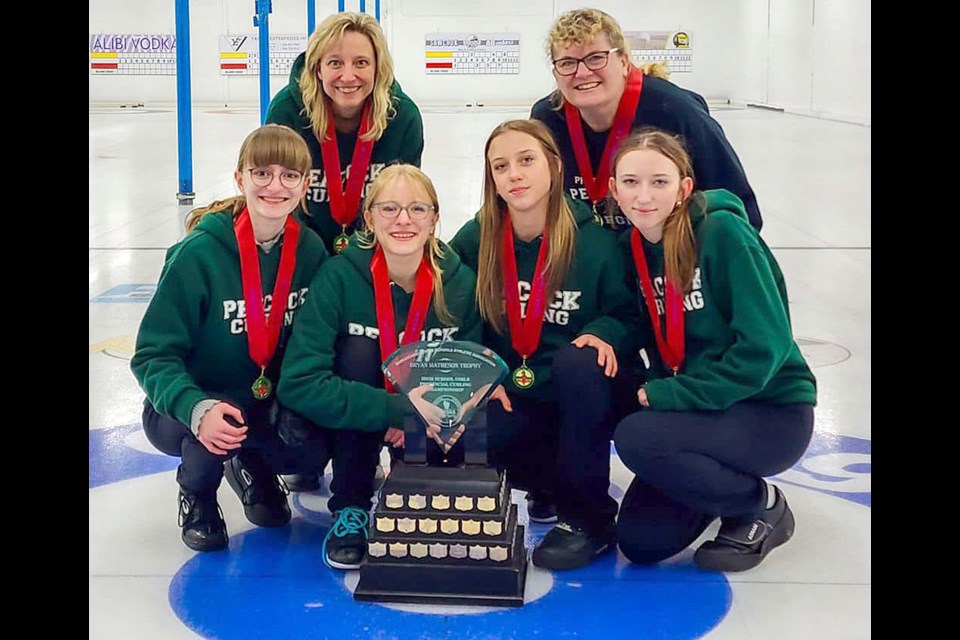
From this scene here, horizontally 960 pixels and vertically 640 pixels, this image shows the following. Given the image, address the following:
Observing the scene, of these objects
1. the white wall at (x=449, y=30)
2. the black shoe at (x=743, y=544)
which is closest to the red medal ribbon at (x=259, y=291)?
the black shoe at (x=743, y=544)

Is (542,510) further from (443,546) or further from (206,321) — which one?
(206,321)

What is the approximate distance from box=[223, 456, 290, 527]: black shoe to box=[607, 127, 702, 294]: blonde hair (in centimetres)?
103

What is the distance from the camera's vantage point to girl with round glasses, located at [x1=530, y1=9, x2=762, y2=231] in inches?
102

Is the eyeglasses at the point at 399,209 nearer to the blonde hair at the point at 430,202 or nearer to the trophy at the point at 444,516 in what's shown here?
the blonde hair at the point at 430,202

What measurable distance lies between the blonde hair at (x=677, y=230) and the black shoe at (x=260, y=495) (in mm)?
1028

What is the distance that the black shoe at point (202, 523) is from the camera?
2.36m

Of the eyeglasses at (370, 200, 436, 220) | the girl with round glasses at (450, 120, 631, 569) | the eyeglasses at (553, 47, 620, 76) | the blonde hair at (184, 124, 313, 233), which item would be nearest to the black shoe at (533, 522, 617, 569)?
the girl with round glasses at (450, 120, 631, 569)

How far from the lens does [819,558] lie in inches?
91.3

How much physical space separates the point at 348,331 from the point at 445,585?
593 mm

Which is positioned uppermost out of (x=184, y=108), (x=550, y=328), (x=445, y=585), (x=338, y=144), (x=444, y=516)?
(x=184, y=108)

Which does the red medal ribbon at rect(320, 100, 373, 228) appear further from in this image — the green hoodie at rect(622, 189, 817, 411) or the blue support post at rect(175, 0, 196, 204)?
the blue support post at rect(175, 0, 196, 204)

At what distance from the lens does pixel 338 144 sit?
2.87 meters

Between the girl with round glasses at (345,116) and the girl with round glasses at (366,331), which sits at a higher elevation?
the girl with round glasses at (345,116)

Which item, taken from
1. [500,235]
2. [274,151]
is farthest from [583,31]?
[274,151]
